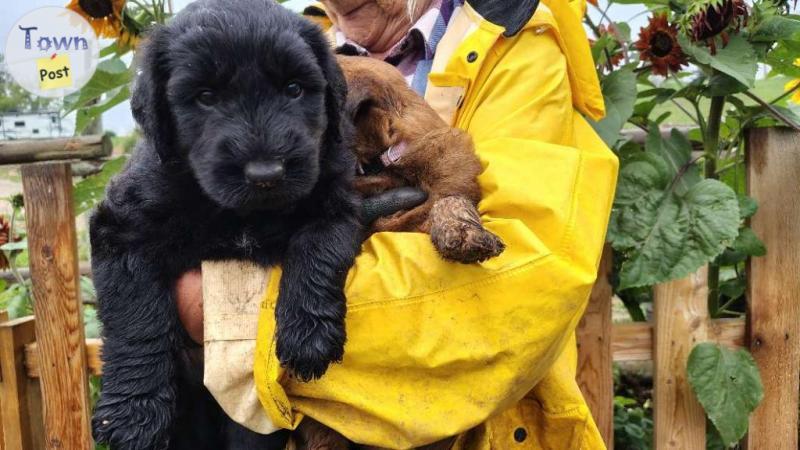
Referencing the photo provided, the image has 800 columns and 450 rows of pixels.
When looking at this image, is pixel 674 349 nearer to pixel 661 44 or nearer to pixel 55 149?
pixel 661 44

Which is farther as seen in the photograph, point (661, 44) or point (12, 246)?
point (12, 246)

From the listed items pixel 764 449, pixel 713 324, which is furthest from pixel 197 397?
pixel 764 449

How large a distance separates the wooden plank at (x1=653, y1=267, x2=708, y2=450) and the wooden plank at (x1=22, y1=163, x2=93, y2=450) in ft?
7.26

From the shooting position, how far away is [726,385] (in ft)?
9.22

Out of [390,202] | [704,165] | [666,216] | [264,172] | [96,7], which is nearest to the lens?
[264,172]

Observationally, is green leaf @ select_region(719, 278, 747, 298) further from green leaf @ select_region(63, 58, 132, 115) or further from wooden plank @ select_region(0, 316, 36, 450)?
wooden plank @ select_region(0, 316, 36, 450)

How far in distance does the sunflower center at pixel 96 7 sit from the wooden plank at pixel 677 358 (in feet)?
8.01

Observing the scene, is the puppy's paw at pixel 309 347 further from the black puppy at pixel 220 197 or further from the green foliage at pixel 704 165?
the green foliage at pixel 704 165

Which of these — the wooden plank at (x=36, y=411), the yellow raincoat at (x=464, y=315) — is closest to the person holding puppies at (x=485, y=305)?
the yellow raincoat at (x=464, y=315)

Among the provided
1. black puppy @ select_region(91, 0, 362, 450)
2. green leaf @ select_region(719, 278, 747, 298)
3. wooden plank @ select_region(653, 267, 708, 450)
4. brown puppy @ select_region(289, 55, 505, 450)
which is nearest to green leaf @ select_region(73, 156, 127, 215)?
black puppy @ select_region(91, 0, 362, 450)

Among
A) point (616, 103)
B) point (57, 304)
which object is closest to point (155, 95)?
point (57, 304)

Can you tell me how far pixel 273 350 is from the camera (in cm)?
175

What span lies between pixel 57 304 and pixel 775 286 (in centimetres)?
273

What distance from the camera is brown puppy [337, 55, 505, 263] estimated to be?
1968 millimetres
